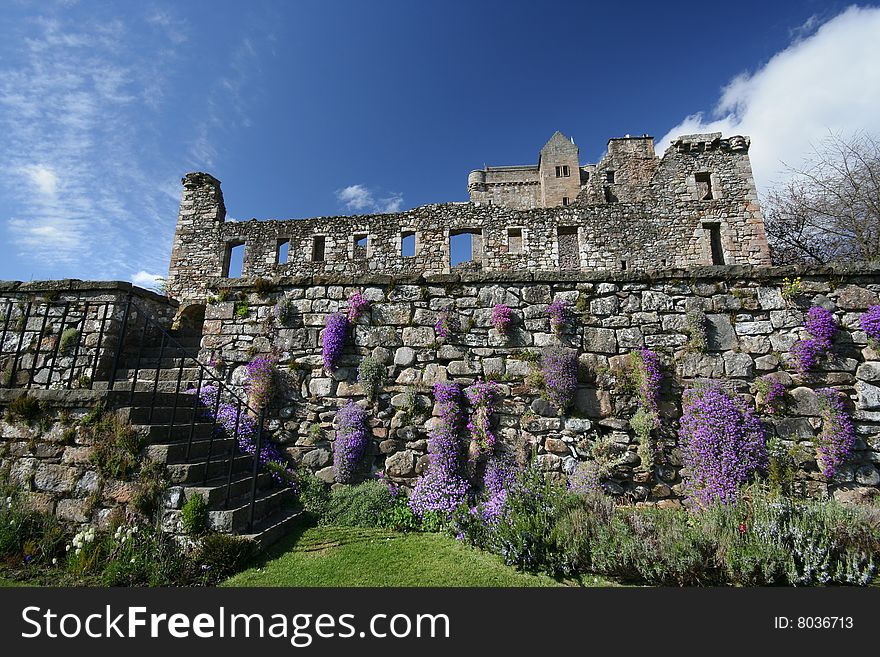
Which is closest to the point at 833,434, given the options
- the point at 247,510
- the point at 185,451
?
the point at 247,510

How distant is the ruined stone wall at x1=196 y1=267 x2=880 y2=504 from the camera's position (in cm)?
537

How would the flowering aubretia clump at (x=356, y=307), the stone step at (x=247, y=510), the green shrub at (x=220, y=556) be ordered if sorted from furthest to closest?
the flowering aubretia clump at (x=356, y=307) → the stone step at (x=247, y=510) → the green shrub at (x=220, y=556)

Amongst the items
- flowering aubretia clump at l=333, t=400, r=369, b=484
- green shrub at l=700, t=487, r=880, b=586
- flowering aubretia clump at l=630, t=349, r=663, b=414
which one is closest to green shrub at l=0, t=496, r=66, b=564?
flowering aubretia clump at l=333, t=400, r=369, b=484

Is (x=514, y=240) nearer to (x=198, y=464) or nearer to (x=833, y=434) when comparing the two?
(x=833, y=434)

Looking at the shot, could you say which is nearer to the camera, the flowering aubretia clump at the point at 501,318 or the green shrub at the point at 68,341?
the flowering aubretia clump at the point at 501,318

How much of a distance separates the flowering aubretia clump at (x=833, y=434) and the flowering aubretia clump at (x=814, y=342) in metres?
0.40

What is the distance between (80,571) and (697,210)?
19034 millimetres

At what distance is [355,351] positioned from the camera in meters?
6.16

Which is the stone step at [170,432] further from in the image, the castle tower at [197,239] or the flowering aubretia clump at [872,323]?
the castle tower at [197,239]

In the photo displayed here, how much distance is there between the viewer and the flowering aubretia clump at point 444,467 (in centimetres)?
525

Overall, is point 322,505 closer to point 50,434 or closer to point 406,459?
point 406,459

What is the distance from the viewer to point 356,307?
20.4 ft

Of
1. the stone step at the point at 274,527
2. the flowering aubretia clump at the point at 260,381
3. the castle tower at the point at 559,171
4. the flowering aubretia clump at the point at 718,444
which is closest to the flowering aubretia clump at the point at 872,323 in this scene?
the flowering aubretia clump at the point at 718,444

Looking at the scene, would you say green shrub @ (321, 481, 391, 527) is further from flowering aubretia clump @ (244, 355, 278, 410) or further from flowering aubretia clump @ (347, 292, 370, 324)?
flowering aubretia clump @ (347, 292, 370, 324)
